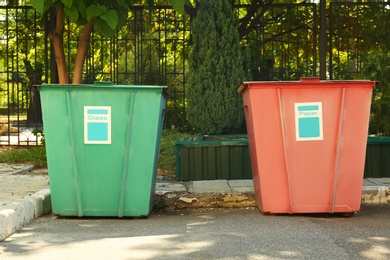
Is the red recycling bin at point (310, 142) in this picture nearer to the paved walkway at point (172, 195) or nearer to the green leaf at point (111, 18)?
the paved walkway at point (172, 195)

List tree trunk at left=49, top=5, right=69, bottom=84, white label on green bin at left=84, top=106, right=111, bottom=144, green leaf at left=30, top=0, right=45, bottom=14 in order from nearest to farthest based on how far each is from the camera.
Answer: white label on green bin at left=84, top=106, right=111, bottom=144
green leaf at left=30, top=0, right=45, bottom=14
tree trunk at left=49, top=5, right=69, bottom=84

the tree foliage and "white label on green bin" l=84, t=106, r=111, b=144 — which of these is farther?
the tree foliage

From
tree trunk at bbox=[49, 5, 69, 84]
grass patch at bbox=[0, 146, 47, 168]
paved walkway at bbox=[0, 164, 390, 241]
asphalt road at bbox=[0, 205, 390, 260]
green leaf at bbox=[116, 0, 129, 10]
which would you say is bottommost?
asphalt road at bbox=[0, 205, 390, 260]

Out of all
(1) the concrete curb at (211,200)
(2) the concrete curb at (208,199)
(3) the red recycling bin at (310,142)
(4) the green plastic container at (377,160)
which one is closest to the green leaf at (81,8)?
(2) the concrete curb at (208,199)

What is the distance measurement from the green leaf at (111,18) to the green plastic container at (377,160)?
3426 mm

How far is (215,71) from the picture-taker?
1043 centimetres

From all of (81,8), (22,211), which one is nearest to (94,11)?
(81,8)

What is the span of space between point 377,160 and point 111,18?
12.0 feet

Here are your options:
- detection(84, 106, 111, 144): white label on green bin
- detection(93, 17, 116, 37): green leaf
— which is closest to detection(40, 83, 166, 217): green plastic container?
detection(84, 106, 111, 144): white label on green bin

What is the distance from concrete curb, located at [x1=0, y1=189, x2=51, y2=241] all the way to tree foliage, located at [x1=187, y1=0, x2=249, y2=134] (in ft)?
12.2

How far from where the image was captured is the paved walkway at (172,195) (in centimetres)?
616

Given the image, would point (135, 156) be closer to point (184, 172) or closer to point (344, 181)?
point (344, 181)

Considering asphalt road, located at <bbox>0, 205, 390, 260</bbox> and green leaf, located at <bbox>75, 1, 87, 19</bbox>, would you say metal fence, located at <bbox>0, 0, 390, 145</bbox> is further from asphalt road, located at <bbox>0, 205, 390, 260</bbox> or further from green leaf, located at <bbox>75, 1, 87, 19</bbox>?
asphalt road, located at <bbox>0, 205, 390, 260</bbox>

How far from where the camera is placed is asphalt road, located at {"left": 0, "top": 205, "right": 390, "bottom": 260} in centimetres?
488
